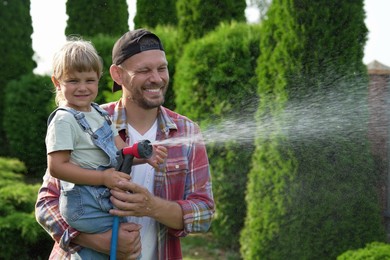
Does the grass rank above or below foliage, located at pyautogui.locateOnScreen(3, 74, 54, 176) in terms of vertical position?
below

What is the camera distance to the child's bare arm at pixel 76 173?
2.41 m

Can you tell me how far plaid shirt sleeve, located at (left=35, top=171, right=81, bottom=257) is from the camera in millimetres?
2562

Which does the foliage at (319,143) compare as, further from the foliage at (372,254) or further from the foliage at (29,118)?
the foliage at (29,118)

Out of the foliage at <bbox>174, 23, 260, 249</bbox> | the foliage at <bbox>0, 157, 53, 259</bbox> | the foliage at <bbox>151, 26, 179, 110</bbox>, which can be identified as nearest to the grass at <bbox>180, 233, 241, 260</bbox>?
the foliage at <bbox>174, 23, 260, 249</bbox>

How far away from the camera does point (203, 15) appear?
822 centimetres

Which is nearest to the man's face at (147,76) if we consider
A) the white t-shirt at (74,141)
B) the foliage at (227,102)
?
the white t-shirt at (74,141)

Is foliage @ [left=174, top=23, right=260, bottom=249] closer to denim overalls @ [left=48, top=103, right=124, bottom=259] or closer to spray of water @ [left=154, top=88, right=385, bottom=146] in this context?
spray of water @ [left=154, top=88, right=385, bottom=146]

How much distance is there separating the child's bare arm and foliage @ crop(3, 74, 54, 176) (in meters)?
9.89

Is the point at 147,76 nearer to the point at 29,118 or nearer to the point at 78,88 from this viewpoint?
the point at 78,88

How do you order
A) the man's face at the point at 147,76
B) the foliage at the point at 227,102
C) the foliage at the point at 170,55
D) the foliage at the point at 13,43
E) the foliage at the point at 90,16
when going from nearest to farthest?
the man's face at the point at 147,76 < the foliage at the point at 227,102 < the foliage at the point at 170,55 < the foliage at the point at 13,43 < the foliage at the point at 90,16

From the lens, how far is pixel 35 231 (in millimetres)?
5863

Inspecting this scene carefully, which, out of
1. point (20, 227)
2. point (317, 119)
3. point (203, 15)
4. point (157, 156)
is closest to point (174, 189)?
point (157, 156)

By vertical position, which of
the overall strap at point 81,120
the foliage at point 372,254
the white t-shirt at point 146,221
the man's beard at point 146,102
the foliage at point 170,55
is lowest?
the foliage at point 372,254

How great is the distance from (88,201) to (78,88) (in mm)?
430
